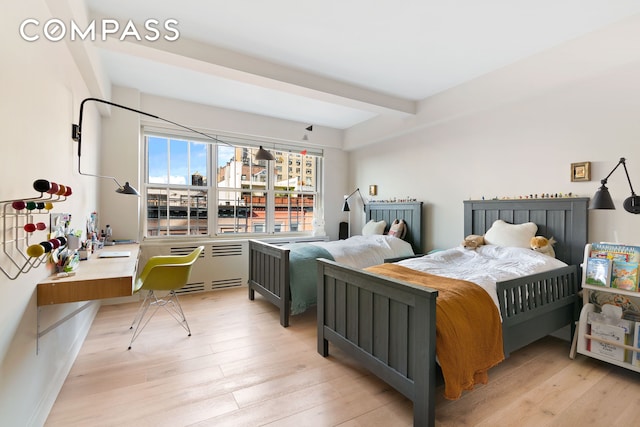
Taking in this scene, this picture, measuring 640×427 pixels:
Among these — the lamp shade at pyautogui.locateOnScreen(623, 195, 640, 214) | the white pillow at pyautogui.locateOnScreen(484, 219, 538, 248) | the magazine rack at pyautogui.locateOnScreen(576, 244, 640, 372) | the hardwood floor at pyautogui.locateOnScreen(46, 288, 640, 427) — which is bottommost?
the hardwood floor at pyautogui.locateOnScreen(46, 288, 640, 427)

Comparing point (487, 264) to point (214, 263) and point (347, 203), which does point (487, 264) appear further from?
point (214, 263)

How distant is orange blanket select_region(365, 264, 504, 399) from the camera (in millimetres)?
1630

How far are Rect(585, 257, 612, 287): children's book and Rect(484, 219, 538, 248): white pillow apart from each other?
1.73 feet

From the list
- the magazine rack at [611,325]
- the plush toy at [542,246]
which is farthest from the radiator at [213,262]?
the magazine rack at [611,325]

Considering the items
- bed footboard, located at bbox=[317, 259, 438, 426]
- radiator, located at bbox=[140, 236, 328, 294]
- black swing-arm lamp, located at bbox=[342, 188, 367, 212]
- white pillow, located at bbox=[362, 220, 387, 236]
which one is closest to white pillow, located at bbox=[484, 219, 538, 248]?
white pillow, located at bbox=[362, 220, 387, 236]

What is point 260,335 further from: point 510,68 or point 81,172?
point 510,68

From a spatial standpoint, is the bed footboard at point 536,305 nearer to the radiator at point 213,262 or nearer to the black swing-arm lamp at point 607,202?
the black swing-arm lamp at point 607,202

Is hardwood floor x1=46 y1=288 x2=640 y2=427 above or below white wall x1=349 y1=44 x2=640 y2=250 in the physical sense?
below

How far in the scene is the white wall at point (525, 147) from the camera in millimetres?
2527

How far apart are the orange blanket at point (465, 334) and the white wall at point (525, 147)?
166cm

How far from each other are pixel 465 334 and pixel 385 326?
469 millimetres

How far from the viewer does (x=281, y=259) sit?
316cm

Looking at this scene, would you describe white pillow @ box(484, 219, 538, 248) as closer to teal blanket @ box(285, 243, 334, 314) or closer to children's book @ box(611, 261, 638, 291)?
children's book @ box(611, 261, 638, 291)

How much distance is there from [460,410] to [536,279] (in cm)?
122
